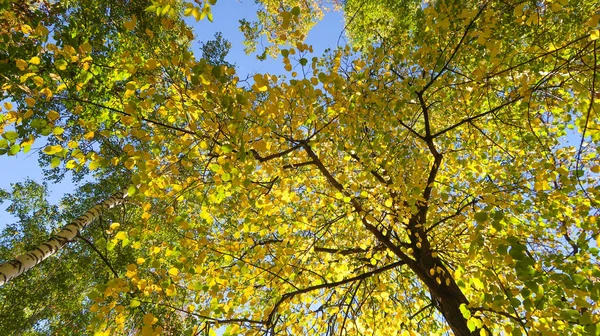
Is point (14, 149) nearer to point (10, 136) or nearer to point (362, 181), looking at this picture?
point (10, 136)

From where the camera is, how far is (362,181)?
390 centimetres

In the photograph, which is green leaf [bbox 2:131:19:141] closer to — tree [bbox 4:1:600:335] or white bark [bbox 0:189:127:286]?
tree [bbox 4:1:600:335]

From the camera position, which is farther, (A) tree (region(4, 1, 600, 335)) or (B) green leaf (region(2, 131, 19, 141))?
(A) tree (region(4, 1, 600, 335))

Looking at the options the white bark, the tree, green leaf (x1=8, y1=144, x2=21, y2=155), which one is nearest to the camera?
green leaf (x1=8, y1=144, x2=21, y2=155)

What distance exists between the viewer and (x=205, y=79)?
2400mm

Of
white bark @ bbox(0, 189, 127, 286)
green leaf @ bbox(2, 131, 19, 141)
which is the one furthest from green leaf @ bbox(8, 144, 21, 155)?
white bark @ bbox(0, 189, 127, 286)

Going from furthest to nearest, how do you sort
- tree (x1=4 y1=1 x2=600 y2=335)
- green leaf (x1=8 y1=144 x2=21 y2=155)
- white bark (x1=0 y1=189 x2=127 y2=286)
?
white bark (x1=0 y1=189 x2=127 y2=286) < tree (x1=4 y1=1 x2=600 y2=335) < green leaf (x1=8 y1=144 x2=21 y2=155)

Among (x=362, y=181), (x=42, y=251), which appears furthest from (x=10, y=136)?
(x=362, y=181)

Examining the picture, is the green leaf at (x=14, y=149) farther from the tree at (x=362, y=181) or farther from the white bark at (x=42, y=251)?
the white bark at (x=42, y=251)

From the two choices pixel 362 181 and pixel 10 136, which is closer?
pixel 10 136

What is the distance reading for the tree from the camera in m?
2.28

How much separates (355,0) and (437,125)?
A: 5515 mm

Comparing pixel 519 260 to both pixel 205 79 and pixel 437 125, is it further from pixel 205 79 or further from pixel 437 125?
pixel 437 125

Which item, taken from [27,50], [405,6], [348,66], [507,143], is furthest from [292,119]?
[405,6]
